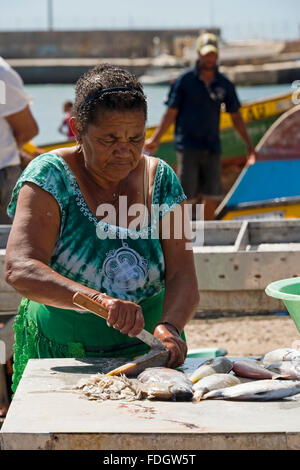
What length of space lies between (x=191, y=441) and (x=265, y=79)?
173 feet

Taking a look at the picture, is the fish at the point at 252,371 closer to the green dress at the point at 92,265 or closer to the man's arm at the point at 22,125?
the green dress at the point at 92,265

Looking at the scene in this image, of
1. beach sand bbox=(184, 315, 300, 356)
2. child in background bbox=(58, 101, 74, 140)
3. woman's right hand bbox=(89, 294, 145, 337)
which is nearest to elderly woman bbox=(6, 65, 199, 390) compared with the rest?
woman's right hand bbox=(89, 294, 145, 337)

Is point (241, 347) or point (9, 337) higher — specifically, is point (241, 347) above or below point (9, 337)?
below

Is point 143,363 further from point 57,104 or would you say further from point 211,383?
point 57,104

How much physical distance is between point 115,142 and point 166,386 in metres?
0.80

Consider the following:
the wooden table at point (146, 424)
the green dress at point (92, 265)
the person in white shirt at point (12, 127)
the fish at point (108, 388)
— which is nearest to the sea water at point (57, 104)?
the person in white shirt at point (12, 127)

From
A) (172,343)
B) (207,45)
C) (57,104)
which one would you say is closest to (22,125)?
(172,343)

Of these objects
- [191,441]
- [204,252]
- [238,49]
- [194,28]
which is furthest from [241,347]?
[194,28]

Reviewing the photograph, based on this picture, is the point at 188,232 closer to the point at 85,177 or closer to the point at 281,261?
the point at 85,177

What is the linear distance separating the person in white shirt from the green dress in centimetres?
256

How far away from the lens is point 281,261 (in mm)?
4391

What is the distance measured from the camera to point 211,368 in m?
2.65

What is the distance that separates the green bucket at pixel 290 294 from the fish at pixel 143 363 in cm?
38

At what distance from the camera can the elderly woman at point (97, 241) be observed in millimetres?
2742
